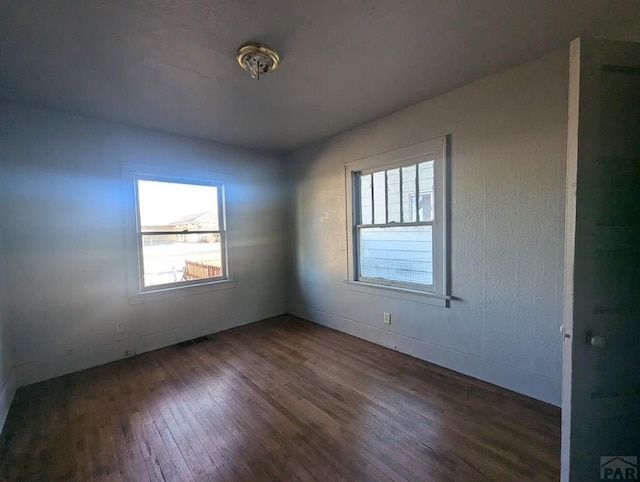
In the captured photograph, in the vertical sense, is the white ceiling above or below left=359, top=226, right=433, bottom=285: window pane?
above

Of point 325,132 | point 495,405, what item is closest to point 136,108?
point 325,132

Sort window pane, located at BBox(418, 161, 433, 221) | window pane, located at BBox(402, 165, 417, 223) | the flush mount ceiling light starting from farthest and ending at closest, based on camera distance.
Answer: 1. window pane, located at BBox(402, 165, 417, 223)
2. window pane, located at BBox(418, 161, 433, 221)
3. the flush mount ceiling light

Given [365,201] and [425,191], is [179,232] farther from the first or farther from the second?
[425,191]

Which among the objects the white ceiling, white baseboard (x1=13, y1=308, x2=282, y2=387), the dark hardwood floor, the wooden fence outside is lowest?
the dark hardwood floor

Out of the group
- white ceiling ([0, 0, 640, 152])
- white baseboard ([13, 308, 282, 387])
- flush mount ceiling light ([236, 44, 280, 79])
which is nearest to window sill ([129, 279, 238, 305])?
white baseboard ([13, 308, 282, 387])

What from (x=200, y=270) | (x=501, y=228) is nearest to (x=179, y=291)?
(x=200, y=270)

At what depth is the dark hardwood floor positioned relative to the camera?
1.51 m

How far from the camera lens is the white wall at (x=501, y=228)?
77.5 inches

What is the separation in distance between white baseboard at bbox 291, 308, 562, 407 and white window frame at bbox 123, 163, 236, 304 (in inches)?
77.8

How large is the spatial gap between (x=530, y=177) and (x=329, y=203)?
7.13 feet

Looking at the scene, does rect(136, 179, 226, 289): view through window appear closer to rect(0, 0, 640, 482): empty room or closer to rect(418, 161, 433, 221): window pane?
rect(0, 0, 640, 482): empty room

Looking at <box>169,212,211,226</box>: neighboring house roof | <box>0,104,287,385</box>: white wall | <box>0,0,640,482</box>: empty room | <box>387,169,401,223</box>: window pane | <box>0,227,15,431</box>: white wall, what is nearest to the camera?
<box>0,0,640,482</box>: empty room

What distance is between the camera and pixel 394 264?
306cm

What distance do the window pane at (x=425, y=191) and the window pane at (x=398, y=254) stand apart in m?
0.14
